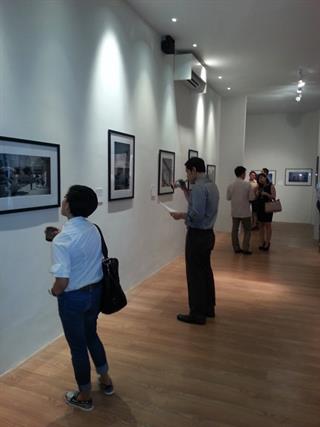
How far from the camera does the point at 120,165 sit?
14.2ft

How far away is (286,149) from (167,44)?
317 inches

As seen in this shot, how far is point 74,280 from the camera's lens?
2178 millimetres

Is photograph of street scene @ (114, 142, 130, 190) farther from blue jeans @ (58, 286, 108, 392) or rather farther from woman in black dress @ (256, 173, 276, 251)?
woman in black dress @ (256, 173, 276, 251)

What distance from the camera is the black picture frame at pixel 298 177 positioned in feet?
39.3

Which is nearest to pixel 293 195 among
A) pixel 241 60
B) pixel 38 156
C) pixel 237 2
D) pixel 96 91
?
pixel 241 60

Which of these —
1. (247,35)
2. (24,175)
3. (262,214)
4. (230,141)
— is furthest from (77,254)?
(230,141)

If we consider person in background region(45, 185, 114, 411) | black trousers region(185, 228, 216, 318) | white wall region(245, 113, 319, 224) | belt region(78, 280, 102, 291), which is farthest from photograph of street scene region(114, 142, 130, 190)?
white wall region(245, 113, 319, 224)

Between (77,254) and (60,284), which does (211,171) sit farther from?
(60,284)

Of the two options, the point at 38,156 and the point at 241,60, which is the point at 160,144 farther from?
the point at 38,156

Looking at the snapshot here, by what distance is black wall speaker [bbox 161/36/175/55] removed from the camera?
5.30 meters

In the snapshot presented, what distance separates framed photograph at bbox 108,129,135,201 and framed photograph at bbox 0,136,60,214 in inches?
39.3

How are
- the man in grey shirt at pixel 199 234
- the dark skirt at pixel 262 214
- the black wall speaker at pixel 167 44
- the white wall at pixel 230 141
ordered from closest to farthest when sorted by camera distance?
the man in grey shirt at pixel 199 234 → the black wall speaker at pixel 167 44 → the dark skirt at pixel 262 214 → the white wall at pixel 230 141

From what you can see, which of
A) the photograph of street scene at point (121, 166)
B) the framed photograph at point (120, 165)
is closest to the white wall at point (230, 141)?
the framed photograph at point (120, 165)

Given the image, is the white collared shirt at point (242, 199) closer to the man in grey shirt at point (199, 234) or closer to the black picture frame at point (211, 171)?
the black picture frame at point (211, 171)
